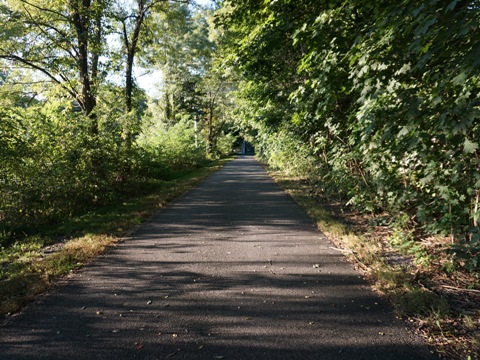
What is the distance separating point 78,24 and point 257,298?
10.8 m

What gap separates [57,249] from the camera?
5613 mm

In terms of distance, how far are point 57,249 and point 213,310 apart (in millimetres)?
3708

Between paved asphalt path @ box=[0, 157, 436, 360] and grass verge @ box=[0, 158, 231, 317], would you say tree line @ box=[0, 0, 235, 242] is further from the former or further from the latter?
paved asphalt path @ box=[0, 157, 436, 360]

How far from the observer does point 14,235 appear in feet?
21.9

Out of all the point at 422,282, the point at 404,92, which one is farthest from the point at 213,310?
the point at 404,92

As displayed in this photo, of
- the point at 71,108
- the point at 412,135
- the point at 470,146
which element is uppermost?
the point at 71,108

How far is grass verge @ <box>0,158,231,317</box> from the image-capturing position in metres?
3.91

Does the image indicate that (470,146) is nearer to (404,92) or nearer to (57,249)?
(404,92)

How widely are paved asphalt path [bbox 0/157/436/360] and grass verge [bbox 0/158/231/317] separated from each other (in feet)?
0.84

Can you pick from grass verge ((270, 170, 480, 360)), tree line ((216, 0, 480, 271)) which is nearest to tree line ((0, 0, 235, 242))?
tree line ((216, 0, 480, 271))

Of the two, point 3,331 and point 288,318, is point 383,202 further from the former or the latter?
point 3,331

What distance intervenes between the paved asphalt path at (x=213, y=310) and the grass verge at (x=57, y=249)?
255 millimetres

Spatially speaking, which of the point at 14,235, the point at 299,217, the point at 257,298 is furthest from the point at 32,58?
the point at 257,298

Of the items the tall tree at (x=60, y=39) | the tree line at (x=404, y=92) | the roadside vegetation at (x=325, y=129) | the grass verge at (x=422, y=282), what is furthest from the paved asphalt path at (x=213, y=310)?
the tall tree at (x=60, y=39)
